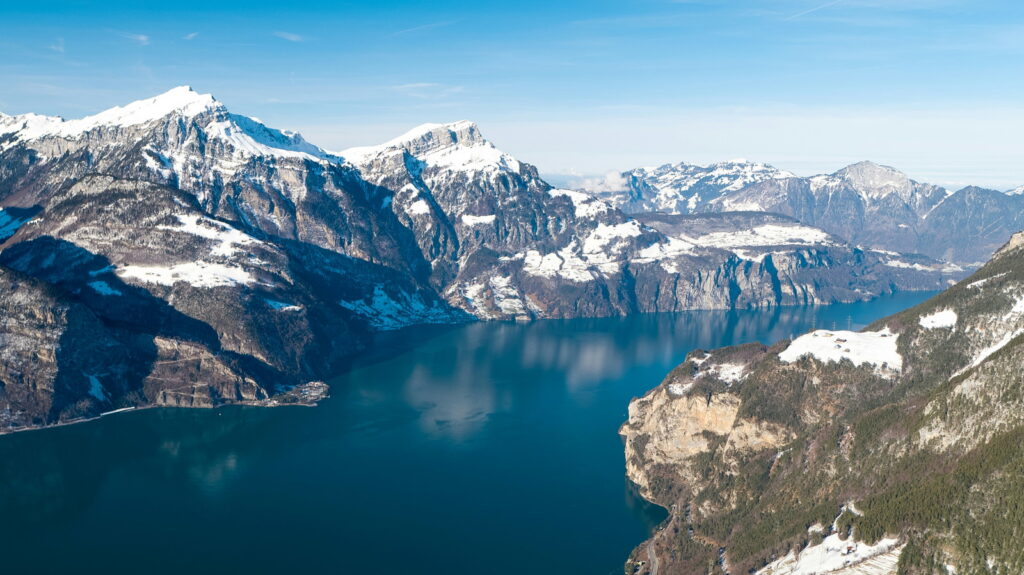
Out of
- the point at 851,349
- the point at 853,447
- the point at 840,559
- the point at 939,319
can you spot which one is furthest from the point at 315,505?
the point at 939,319

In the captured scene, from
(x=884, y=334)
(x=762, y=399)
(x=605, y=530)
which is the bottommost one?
(x=605, y=530)

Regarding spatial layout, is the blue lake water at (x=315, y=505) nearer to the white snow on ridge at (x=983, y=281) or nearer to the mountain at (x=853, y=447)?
the mountain at (x=853, y=447)

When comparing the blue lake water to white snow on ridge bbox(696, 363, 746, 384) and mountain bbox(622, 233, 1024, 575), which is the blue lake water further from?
white snow on ridge bbox(696, 363, 746, 384)

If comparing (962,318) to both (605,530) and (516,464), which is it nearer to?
(605,530)

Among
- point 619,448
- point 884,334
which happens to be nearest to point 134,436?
point 619,448

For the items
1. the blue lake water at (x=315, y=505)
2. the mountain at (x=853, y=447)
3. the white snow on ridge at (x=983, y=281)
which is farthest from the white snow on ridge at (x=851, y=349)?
the blue lake water at (x=315, y=505)

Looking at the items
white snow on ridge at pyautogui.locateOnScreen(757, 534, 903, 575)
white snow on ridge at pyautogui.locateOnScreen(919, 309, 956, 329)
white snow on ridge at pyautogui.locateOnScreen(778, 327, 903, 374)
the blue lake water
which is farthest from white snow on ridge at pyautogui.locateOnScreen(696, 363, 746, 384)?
white snow on ridge at pyautogui.locateOnScreen(757, 534, 903, 575)
